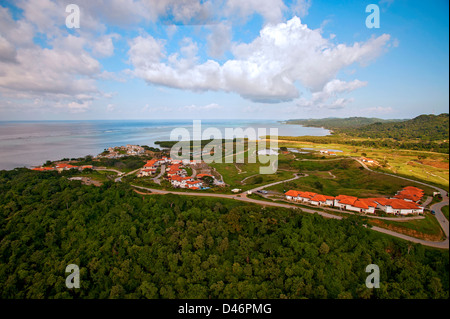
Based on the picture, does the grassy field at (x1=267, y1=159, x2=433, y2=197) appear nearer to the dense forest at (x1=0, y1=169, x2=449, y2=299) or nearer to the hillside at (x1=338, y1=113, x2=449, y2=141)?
the hillside at (x1=338, y1=113, x2=449, y2=141)

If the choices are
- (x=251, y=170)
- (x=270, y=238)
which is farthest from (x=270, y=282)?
(x=251, y=170)

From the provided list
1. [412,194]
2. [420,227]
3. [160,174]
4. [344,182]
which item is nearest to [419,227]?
[420,227]

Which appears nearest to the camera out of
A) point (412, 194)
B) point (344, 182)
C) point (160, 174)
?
point (412, 194)

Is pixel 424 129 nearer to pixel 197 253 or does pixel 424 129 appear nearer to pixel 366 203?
pixel 366 203

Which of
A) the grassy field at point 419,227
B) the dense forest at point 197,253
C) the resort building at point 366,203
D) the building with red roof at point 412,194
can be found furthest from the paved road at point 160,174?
the building with red roof at point 412,194

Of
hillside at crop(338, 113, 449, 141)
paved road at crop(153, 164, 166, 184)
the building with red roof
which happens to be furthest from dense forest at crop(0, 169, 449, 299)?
hillside at crop(338, 113, 449, 141)

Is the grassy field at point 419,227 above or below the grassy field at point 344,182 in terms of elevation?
below

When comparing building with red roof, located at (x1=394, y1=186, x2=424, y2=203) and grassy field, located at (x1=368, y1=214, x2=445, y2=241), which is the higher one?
building with red roof, located at (x1=394, y1=186, x2=424, y2=203)

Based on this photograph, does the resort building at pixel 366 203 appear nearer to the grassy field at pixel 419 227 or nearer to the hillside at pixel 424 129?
the grassy field at pixel 419 227

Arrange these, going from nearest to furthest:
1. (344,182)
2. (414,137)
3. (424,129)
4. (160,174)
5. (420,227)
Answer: (420,227) < (344,182) < (160,174) < (414,137) < (424,129)
